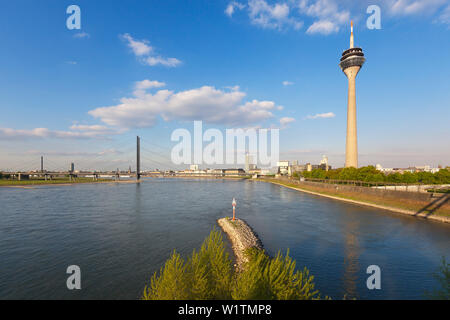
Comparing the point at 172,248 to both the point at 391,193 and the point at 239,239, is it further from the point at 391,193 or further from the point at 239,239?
the point at 391,193

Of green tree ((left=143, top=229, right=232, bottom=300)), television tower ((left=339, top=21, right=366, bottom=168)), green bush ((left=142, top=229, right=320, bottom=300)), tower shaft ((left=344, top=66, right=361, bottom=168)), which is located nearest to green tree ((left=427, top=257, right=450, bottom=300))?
green bush ((left=142, top=229, right=320, bottom=300))

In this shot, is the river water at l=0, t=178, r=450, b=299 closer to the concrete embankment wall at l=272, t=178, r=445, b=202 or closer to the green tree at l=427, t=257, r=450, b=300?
the green tree at l=427, t=257, r=450, b=300

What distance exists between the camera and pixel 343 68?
122 meters

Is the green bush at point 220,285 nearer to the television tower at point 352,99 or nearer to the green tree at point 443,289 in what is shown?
the green tree at point 443,289

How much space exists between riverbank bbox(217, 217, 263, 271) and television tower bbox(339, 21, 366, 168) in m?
111

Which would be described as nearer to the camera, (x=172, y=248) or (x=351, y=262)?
(x=351, y=262)

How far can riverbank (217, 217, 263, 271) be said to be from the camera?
1530cm

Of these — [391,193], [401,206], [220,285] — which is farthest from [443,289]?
[391,193]

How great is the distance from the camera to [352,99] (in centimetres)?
11431

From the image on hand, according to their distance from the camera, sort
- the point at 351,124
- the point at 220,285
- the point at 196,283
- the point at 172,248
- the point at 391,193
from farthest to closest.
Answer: the point at 351,124
the point at 391,193
the point at 172,248
the point at 220,285
the point at 196,283

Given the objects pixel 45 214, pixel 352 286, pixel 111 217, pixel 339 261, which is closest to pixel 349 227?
pixel 339 261

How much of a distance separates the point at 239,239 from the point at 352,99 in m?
127

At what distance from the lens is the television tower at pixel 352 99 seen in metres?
111
